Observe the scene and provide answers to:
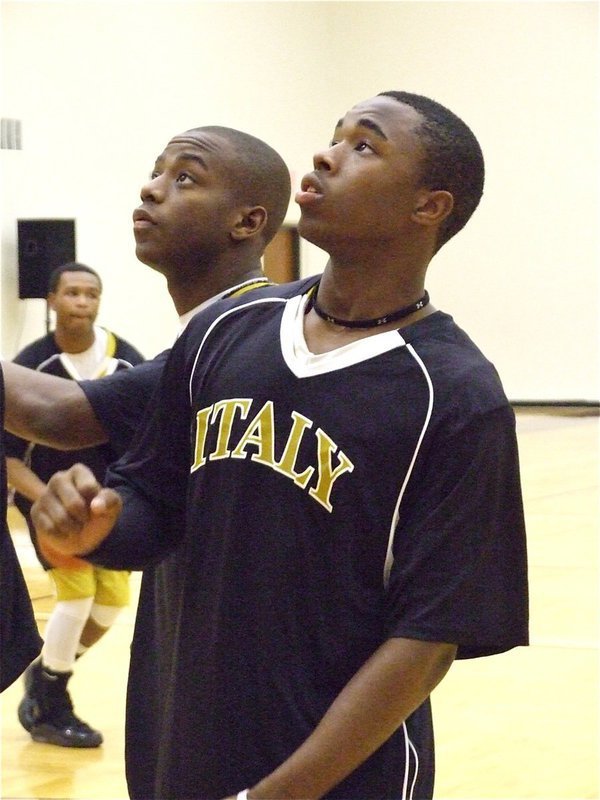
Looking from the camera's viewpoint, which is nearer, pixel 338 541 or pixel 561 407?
pixel 338 541

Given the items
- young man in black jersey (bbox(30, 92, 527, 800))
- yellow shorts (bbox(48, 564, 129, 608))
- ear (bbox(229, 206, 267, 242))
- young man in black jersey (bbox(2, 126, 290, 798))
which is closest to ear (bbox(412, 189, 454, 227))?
young man in black jersey (bbox(30, 92, 527, 800))

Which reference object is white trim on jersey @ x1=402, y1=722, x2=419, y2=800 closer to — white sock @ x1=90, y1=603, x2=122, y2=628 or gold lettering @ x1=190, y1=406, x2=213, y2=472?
gold lettering @ x1=190, y1=406, x2=213, y2=472

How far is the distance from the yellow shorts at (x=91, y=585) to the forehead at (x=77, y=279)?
1476 mm

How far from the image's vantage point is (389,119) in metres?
2.01

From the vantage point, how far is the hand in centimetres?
183

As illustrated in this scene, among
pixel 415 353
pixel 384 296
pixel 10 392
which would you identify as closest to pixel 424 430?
pixel 415 353

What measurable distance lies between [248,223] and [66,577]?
2.75m

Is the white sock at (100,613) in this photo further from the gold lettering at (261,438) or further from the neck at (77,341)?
the gold lettering at (261,438)

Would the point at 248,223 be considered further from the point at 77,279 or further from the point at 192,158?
the point at 77,279

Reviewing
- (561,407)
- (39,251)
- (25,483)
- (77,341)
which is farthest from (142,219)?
(561,407)

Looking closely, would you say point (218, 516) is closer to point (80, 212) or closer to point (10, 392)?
point (10, 392)

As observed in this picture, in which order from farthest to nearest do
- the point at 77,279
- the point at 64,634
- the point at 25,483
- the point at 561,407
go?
the point at 561,407, the point at 77,279, the point at 64,634, the point at 25,483

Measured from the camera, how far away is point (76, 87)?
1284 cm


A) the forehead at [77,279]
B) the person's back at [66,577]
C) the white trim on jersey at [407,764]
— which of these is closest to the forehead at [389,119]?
the white trim on jersey at [407,764]
